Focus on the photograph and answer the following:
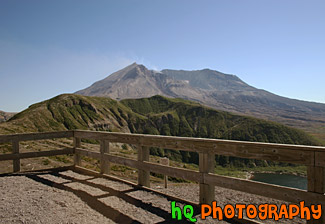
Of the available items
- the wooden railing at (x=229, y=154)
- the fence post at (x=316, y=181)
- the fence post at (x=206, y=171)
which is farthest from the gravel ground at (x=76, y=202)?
the fence post at (x=316, y=181)

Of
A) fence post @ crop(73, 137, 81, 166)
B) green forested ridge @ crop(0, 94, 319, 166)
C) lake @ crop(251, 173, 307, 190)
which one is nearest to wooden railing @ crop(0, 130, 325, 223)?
fence post @ crop(73, 137, 81, 166)

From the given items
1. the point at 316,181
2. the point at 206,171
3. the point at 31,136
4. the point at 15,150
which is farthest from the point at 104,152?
the point at 316,181

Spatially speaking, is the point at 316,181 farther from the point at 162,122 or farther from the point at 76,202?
the point at 162,122

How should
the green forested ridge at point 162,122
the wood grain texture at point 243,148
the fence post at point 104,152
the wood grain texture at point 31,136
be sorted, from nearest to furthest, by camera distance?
the wood grain texture at point 243,148, the fence post at point 104,152, the wood grain texture at point 31,136, the green forested ridge at point 162,122

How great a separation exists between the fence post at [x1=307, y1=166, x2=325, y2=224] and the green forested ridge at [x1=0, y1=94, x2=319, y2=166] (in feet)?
293

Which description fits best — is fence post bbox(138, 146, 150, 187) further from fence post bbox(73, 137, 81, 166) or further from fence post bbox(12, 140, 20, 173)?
fence post bbox(12, 140, 20, 173)

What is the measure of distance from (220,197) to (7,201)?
255 inches

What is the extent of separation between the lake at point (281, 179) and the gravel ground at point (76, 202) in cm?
9528

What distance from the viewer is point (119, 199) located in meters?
5.77

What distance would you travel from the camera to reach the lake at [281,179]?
3600 inches

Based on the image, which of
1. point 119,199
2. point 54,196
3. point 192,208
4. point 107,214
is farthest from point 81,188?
point 192,208

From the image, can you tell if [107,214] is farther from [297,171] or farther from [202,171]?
[297,171]

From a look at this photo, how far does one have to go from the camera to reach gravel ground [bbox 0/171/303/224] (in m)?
4.68

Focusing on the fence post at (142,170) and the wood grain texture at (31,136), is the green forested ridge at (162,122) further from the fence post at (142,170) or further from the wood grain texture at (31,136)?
the fence post at (142,170)
